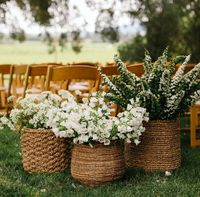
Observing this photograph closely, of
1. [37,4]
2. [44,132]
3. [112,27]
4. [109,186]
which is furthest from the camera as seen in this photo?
[112,27]

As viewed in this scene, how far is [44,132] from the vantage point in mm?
4496

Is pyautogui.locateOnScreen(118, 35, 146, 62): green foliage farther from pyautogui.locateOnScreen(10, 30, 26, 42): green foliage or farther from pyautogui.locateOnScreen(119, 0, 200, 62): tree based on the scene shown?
pyautogui.locateOnScreen(10, 30, 26, 42): green foliage

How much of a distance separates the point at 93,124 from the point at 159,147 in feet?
2.39

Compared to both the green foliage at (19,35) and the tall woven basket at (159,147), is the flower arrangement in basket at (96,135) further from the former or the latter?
the green foliage at (19,35)

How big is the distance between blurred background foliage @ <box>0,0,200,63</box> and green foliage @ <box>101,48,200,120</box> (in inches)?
367

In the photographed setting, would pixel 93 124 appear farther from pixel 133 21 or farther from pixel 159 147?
pixel 133 21

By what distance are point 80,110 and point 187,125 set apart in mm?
3883

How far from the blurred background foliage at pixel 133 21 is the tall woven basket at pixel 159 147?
948cm

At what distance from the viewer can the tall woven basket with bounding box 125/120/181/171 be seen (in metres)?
4.61

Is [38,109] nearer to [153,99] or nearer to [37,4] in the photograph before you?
[153,99]

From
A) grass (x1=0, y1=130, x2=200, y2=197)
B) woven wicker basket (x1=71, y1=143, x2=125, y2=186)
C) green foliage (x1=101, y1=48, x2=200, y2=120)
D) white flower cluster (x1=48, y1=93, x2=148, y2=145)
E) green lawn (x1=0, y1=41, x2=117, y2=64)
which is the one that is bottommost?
green lawn (x1=0, y1=41, x2=117, y2=64)

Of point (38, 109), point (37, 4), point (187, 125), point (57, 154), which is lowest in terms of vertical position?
point (187, 125)

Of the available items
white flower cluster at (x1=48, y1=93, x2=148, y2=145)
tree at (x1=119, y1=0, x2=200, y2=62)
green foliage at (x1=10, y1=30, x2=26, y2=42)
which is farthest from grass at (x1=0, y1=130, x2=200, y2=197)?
green foliage at (x1=10, y1=30, x2=26, y2=42)

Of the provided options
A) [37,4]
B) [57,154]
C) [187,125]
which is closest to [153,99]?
[57,154]
